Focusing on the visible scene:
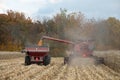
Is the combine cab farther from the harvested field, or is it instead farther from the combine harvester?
the harvested field

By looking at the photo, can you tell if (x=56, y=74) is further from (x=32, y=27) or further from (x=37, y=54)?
(x=32, y=27)

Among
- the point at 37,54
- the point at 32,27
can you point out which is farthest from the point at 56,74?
the point at 32,27

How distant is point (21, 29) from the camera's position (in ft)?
289

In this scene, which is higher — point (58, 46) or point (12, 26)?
point (12, 26)

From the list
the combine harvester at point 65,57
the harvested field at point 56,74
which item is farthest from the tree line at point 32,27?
the harvested field at point 56,74

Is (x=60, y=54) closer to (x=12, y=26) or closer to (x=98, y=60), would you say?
(x=98, y=60)

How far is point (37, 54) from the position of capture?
2945 centimetres

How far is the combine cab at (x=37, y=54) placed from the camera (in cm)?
2929

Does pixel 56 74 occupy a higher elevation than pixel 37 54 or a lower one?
lower

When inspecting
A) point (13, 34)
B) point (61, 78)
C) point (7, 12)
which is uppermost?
point (7, 12)

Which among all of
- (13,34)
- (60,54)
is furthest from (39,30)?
(60,54)

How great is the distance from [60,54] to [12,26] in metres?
33.3

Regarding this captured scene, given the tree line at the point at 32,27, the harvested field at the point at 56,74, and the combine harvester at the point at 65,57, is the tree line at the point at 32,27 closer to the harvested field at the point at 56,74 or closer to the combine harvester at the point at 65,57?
the combine harvester at the point at 65,57

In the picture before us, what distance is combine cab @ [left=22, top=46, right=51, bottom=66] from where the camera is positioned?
29.3m
